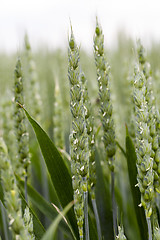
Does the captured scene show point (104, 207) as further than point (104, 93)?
Yes

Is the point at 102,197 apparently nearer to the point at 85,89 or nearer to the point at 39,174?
the point at 85,89

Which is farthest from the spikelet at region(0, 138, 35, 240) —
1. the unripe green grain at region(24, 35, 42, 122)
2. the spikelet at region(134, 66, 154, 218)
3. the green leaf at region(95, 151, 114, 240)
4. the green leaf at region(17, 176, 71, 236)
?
the unripe green grain at region(24, 35, 42, 122)

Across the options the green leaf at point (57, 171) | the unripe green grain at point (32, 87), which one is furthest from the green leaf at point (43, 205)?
the unripe green grain at point (32, 87)

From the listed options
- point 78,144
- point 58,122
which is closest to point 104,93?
point 78,144

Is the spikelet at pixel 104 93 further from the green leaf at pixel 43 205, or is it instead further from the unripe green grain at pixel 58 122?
the unripe green grain at pixel 58 122

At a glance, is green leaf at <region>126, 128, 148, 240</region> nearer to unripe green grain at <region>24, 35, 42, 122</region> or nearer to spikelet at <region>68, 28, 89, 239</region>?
spikelet at <region>68, 28, 89, 239</region>

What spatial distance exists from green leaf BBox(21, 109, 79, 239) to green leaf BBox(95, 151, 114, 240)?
0.22 m

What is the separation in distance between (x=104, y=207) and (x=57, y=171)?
0.28 meters

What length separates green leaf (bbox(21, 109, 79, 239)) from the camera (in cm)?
85

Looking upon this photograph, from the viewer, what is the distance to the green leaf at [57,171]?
2.80ft

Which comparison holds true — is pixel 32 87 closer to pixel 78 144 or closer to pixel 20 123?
pixel 20 123

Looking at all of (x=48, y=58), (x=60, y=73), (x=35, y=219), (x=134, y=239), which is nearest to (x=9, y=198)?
(x=35, y=219)

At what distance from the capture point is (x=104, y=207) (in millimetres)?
1062

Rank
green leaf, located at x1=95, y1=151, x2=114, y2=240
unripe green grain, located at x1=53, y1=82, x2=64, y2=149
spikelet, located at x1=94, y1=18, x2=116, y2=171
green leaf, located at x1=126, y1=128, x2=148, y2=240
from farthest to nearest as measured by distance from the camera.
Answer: unripe green grain, located at x1=53, y1=82, x2=64, y2=149 → green leaf, located at x1=95, y1=151, x2=114, y2=240 → green leaf, located at x1=126, y1=128, x2=148, y2=240 → spikelet, located at x1=94, y1=18, x2=116, y2=171
